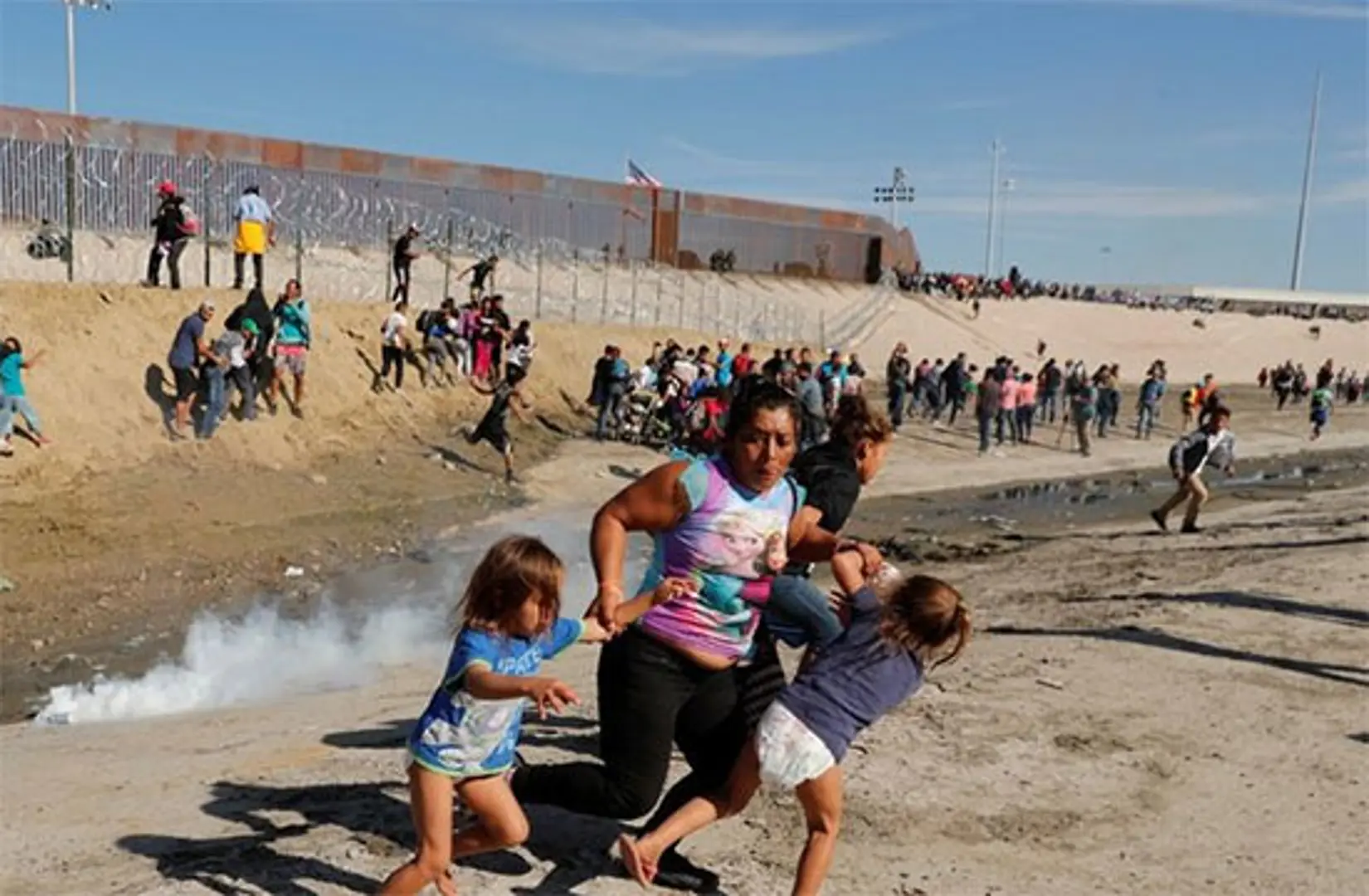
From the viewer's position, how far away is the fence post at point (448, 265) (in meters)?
27.1

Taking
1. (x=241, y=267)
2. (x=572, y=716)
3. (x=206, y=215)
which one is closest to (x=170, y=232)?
(x=241, y=267)

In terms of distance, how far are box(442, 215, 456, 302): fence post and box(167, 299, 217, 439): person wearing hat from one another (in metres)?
9.51

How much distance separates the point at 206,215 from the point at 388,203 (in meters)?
8.01

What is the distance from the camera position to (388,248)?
2781cm

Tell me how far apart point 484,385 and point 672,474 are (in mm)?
18089

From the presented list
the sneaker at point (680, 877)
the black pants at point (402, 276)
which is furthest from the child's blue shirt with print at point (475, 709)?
A: the black pants at point (402, 276)

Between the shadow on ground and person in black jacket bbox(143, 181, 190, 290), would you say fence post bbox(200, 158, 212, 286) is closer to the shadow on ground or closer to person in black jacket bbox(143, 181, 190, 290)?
person in black jacket bbox(143, 181, 190, 290)

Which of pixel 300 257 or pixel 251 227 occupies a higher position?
pixel 251 227

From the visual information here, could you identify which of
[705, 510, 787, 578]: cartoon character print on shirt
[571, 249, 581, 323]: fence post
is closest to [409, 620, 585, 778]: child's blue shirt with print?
[705, 510, 787, 578]: cartoon character print on shirt

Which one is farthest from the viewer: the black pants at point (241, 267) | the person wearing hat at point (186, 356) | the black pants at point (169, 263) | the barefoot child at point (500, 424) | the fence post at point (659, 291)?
the fence post at point (659, 291)

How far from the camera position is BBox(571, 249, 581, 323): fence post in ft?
98.4

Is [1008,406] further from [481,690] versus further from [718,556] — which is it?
[481,690]

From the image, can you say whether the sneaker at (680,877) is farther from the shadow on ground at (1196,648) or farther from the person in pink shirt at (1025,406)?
the person in pink shirt at (1025,406)

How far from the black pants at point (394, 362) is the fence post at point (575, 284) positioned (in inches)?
351
